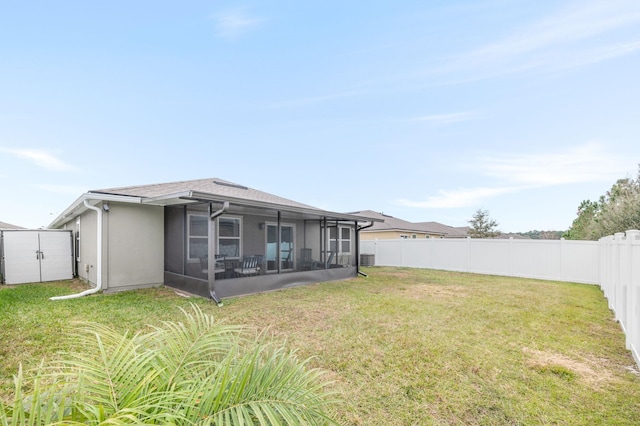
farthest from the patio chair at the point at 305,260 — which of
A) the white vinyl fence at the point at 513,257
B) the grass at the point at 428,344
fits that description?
the white vinyl fence at the point at 513,257

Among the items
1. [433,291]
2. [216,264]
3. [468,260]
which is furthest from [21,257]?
[468,260]

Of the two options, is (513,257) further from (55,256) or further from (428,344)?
(55,256)

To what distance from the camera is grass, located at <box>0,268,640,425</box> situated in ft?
9.73

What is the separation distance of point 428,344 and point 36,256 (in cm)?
1285

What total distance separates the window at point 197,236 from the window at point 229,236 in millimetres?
1009

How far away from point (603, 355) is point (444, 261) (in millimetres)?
10450

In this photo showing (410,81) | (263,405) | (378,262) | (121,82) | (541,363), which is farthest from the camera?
(378,262)

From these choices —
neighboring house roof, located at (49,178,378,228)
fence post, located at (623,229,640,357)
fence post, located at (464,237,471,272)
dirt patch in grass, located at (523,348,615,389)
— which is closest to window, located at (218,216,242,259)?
neighboring house roof, located at (49,178,378,228)

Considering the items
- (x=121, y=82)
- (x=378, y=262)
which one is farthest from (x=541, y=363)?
(x=121, y=82)

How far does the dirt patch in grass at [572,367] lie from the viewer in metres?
3.56

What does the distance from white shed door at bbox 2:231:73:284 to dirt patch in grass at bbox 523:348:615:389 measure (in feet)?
45.9

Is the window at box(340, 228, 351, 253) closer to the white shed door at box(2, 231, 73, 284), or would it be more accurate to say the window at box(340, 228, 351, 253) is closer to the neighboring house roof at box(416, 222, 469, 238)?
the white shed door at box(2, 231, 73, 284)

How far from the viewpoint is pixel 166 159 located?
1511 centimetres

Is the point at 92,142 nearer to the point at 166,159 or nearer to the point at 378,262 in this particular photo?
the point at 166,159
